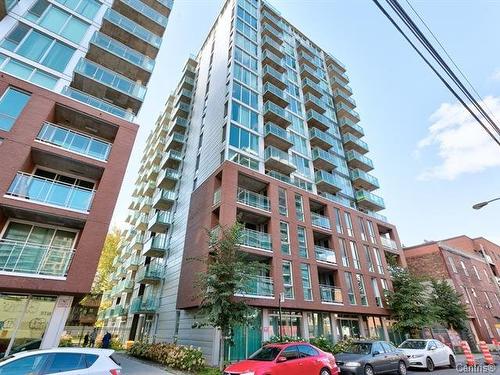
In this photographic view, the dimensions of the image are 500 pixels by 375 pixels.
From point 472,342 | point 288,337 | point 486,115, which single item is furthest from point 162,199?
point 472,342

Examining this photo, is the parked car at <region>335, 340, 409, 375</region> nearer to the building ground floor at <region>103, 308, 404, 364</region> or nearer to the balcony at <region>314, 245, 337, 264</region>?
the building ground floor at <region>103, 308, 404, 364</region>

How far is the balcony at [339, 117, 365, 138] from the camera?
37.7m

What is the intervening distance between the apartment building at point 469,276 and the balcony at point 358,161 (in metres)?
12.7

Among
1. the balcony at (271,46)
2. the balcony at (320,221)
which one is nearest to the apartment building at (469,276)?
the balcony at (320,221)

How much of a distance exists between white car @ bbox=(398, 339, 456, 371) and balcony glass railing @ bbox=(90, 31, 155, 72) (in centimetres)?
2636

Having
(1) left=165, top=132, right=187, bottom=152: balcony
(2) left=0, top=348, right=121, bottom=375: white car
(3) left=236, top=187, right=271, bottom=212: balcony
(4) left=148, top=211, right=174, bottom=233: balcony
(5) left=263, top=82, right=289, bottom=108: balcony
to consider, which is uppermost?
(5) left=263, top=82, right=289, bottom=108: balcony

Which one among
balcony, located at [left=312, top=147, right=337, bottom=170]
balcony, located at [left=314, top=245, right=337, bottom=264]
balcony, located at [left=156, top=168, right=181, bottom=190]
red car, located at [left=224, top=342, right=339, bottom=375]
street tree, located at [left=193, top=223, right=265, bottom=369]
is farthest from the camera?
balcony, located at [left=156, top=168, right=181, bottom=190]

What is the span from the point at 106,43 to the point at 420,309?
109 feet

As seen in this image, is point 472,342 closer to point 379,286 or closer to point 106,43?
point 379,286

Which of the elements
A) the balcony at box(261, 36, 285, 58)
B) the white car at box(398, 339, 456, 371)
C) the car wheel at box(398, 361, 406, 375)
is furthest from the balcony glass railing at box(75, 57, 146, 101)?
the white car at box(398, 339, 456, 371)

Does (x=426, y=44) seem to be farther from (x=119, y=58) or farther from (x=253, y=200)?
(x=119, y=58)

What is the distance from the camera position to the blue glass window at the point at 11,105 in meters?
13.0

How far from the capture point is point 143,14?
23000mm

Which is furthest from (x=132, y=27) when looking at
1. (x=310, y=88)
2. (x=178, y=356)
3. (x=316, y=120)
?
(x=178, y=356)
